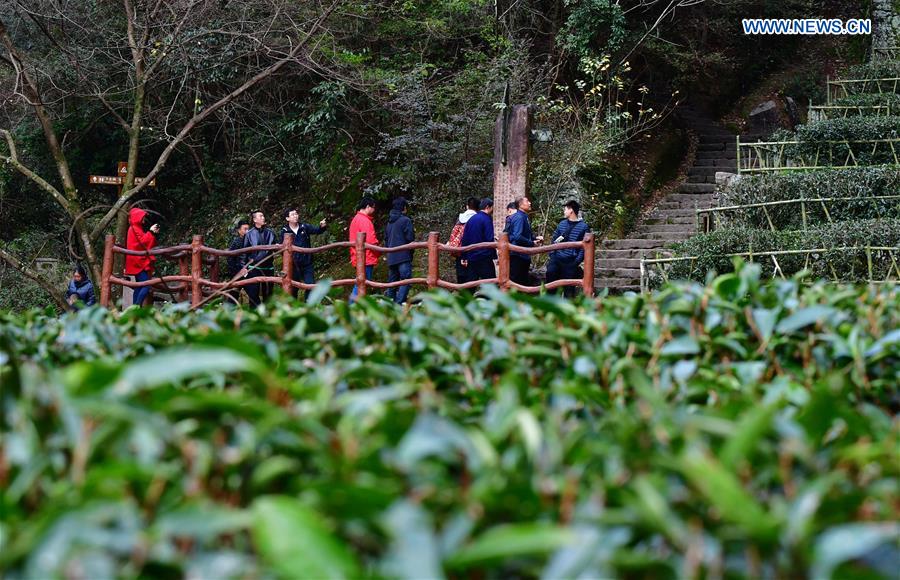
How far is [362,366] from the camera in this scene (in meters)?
1.71

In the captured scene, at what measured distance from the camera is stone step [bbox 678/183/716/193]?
16.9 m

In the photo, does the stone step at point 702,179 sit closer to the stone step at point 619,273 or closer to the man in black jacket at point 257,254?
the stone step at point 619,273

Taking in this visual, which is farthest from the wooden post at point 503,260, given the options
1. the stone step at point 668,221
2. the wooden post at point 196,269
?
the stone step at point 668,221

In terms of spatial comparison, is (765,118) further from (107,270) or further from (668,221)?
(107,270)

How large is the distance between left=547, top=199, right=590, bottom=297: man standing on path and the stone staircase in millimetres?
2679

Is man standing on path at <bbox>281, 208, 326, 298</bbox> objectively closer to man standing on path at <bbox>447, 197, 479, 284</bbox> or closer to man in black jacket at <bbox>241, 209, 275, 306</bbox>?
man in black jacket at <bbox>241, 209, 275, 306</bbox>

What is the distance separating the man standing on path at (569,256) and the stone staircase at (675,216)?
2.68 metres

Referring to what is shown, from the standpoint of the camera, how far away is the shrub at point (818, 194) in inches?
501

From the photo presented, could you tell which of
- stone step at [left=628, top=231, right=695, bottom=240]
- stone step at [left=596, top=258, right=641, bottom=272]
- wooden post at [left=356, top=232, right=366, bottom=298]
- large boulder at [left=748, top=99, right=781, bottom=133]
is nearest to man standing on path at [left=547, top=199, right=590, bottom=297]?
wooden post at [left=356, top=232, right=366, bottom=298]

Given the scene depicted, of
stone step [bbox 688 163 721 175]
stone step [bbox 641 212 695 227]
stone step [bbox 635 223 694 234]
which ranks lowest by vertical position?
stone step [bbox 635 223 694 234]

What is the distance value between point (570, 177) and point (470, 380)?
1284 cm

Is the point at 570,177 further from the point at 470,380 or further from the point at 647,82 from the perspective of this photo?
the point at 470,380

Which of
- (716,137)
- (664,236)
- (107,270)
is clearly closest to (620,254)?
(664,236)

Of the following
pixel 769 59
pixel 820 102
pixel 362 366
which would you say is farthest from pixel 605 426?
pixel 769 59
